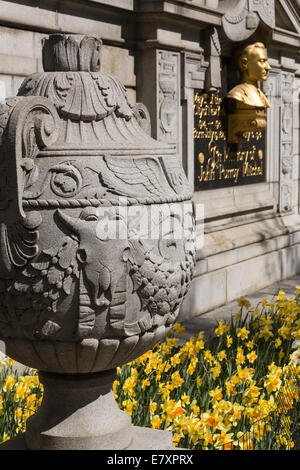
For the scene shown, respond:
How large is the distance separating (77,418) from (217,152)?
17.9 feet

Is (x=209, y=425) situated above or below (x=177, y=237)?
below

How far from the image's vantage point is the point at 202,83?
7801 mm

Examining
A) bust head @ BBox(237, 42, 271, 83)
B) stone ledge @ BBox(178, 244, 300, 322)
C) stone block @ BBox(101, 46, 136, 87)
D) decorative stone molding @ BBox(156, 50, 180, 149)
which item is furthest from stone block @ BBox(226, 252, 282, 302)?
stone block @ BBox(101, 46, 136, 87)

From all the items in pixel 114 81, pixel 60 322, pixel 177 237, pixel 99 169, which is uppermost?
pixel 114 81

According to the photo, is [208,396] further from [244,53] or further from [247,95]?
[244,53]

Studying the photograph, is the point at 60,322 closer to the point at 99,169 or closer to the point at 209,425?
the point at 99,169

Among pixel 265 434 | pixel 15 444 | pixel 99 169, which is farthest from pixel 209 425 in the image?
pixel 99 169

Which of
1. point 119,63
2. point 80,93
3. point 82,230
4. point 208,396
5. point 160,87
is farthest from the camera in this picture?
point 160,87

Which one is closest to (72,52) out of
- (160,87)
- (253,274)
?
(160,87)

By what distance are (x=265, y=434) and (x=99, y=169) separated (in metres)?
1.75

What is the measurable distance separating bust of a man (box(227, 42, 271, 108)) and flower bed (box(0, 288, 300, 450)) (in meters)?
Answer: 3.61

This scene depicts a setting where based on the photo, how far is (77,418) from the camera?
3451 mm

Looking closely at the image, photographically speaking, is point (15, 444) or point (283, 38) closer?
point (15, 444)

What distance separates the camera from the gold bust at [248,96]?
8.52 m
